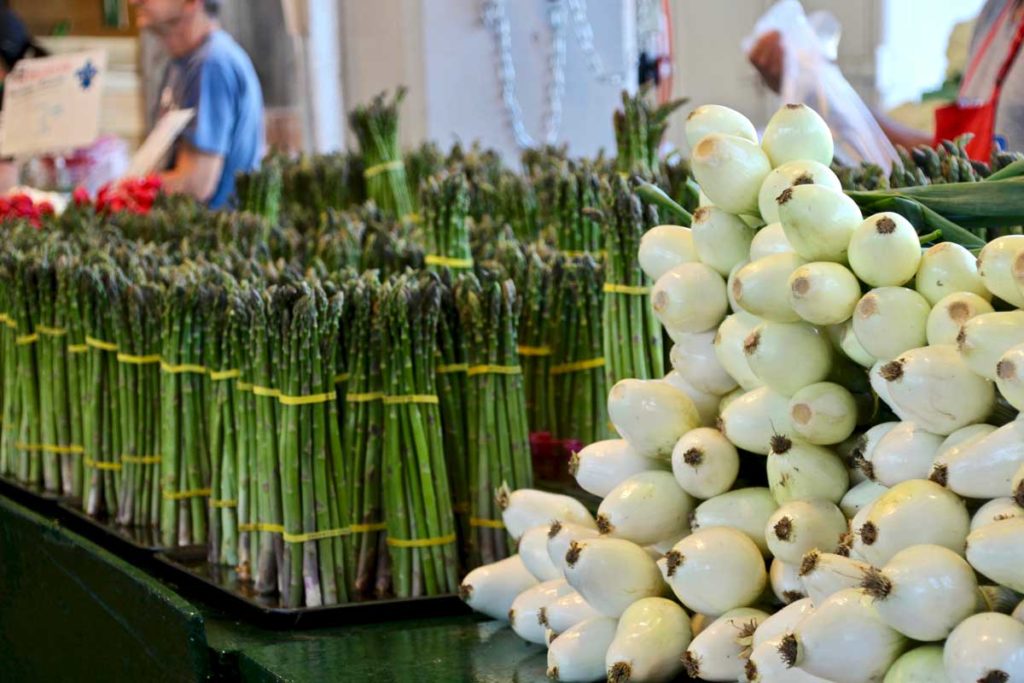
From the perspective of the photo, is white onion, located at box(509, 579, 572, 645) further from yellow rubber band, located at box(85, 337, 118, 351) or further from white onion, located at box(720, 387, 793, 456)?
yellow rubber band, located at box(85, 337, 118, 351)

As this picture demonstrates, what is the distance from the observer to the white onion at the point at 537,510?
1926mm

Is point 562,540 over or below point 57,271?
below

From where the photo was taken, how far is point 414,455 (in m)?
2.25

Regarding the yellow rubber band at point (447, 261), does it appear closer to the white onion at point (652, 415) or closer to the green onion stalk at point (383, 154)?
the white onion at point (652, 415)

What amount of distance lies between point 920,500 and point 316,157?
4.05 metres

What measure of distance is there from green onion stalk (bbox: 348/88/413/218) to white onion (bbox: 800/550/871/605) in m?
3.32

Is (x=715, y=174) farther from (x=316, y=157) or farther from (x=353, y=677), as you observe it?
(x=316, y=157)

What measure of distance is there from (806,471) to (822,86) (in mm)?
3628

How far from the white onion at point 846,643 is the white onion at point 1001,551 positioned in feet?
0.36

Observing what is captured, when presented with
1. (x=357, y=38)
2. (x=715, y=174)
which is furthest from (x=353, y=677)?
(x=357, y=38)

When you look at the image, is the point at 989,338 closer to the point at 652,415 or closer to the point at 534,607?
the point at 652,415

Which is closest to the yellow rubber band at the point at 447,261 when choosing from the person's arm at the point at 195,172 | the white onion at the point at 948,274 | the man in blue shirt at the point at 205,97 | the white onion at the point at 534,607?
the white onion at the point at 534,607

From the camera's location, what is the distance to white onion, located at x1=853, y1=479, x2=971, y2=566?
1.29 meters

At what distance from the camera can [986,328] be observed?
1286mm
